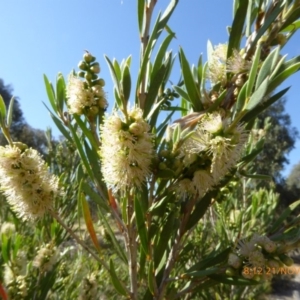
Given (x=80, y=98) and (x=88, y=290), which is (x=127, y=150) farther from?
(x=88, y=290)

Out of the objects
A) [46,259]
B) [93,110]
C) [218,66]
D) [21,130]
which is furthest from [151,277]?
[21,130]

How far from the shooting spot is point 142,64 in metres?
0.69

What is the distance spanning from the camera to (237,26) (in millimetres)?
707

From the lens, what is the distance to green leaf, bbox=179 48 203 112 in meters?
0.64

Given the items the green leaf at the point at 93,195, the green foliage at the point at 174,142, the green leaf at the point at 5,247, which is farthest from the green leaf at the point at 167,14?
the green leaf at the point at 5,247

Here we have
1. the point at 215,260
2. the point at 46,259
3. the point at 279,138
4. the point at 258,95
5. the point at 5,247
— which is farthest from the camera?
the point at 279,138

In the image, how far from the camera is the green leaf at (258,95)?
516 millimetres

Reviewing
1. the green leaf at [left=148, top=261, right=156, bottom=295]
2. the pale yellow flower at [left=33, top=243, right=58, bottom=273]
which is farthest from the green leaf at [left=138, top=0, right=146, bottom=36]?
the pale yellow flower at [left=33, top=243, right=58, bottom=273]

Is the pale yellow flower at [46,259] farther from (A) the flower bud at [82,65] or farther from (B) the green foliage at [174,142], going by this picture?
(A) the flower bud at [82,65]

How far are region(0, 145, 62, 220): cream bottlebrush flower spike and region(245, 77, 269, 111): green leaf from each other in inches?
15.2

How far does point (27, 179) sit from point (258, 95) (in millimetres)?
430

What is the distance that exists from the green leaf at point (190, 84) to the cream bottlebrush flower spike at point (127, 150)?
0.12m

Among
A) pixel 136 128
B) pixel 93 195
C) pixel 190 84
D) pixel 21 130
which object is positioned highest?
pixel 21 130

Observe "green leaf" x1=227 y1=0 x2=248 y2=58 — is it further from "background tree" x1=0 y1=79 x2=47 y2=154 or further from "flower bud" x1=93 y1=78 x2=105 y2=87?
"background tree" x1=0 y1=79 x2=47 y2=154
